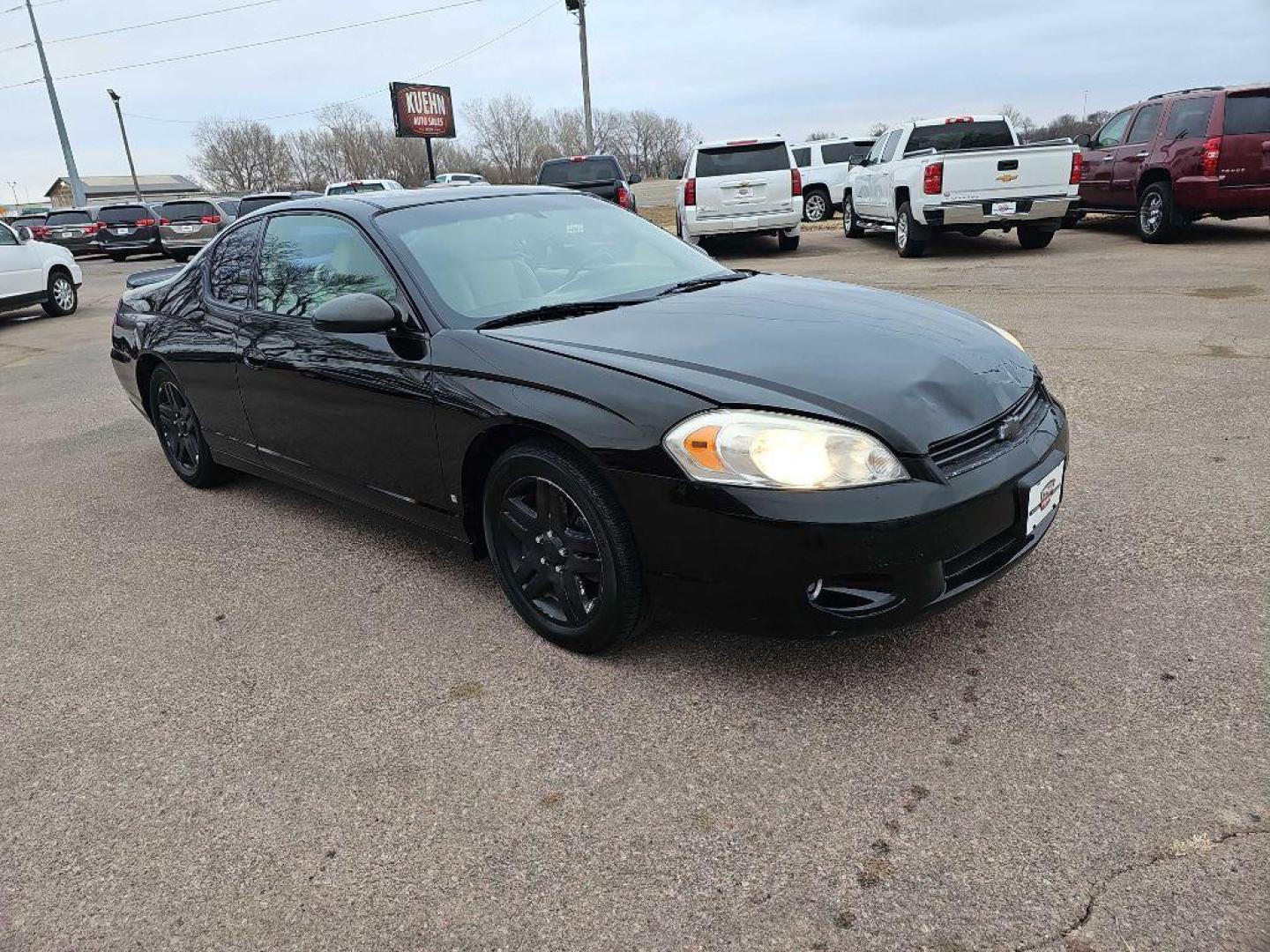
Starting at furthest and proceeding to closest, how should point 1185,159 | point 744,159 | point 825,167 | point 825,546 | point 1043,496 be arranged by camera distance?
point 825,167
point 744,159
point 1185,159
point 1043,496
point 825,546

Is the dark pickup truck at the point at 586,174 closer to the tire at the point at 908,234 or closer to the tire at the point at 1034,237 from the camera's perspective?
the tire at the point at 908,234

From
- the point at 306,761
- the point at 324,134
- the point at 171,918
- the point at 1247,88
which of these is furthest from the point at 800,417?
the point at 324,134

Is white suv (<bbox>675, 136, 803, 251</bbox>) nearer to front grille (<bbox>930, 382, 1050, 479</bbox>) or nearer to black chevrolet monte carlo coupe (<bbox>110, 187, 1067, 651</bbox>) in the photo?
black chevrolet monte carlo coupe (<bbox>110, 187, 1067, 651</bbox>)

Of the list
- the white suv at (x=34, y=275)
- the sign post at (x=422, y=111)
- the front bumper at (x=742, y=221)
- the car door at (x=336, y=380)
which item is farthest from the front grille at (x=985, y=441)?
the sign post at (x=422, y=111)

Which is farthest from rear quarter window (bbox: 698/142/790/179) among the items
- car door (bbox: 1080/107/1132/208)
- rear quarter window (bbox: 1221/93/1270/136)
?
rear quarter window (bbox: 1221/93/1270/136)

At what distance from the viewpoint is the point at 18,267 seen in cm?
1327

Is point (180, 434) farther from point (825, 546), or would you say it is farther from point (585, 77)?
point (585, 77)

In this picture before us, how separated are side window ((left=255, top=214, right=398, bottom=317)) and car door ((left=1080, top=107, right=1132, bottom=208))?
12911 millimetres

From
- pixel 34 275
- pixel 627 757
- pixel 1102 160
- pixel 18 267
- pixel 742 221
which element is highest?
pixel 1102 160

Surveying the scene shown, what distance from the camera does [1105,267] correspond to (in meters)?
10.9

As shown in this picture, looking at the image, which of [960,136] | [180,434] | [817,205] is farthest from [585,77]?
[180,434]

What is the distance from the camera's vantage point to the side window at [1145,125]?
12.4 metres

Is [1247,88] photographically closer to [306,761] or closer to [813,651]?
[813,651]

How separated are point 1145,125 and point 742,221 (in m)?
5.66
